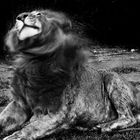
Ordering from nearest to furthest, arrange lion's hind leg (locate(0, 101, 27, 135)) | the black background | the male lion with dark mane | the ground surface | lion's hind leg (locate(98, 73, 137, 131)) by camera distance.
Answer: the male lion with dark mane < the ground surface < lion's hind leg (locate(98, 73, 137, 131)) < lion's hind leg (locate(0, 101, 27, 135)) < the black background

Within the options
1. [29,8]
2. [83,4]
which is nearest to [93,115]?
[29,8]

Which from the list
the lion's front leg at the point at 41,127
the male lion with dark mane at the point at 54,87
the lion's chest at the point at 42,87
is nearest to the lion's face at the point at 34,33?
the male lion with dark mane at the point at 54,87

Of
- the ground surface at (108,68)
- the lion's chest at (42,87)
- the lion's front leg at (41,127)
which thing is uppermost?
the lion's chest at (42,87)

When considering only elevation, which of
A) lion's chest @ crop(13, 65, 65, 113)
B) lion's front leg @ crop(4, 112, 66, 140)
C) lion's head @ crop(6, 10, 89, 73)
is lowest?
lion's front leg @ crop(4, 112, 66, 140)

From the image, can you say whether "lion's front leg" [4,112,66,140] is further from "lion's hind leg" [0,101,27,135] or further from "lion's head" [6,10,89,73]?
"lion's head" [6,10,89,73]

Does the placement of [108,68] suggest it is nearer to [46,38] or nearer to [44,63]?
[44,63]

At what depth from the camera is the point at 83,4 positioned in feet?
43.7

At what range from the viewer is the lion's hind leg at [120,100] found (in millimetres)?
4922

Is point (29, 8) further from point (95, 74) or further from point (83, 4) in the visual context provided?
point (95, 74)

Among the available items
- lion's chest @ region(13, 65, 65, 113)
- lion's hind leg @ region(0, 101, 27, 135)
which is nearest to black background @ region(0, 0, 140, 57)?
lion's hind leg @ region(0, 101, 27, 135)

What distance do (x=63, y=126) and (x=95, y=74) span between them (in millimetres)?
914

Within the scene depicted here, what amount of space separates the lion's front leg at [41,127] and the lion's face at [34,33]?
2.63 feet

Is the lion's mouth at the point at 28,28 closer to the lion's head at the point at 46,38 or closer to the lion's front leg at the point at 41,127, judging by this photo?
the lion's head at the point at 46,38

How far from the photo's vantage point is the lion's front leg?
4.43 meters
